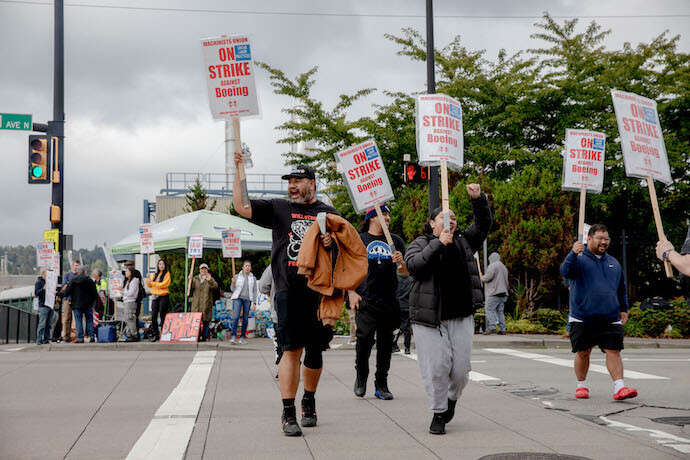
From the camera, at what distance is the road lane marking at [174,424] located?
5395 millimetres

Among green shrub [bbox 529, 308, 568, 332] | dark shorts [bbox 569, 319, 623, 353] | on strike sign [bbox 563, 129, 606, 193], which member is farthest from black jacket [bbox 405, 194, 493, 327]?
green shrub [bbox 529, 308, 568, 332]

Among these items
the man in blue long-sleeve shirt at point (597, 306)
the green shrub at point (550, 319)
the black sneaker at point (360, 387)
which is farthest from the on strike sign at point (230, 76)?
the green shrub at point (550, 319)

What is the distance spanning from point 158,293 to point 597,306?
470 inches

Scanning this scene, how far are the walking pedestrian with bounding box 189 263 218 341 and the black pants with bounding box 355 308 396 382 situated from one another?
9557mm

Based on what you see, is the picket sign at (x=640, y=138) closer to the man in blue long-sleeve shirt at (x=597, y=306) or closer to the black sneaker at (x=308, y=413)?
the man in blue long-sleeve shirt at (x=597, y=306)

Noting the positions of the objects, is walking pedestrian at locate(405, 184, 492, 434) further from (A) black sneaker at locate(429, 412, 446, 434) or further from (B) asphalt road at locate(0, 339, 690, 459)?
(B) asphalt road at locate(0, 339, 690, 459)

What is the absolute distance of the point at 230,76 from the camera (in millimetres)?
6848

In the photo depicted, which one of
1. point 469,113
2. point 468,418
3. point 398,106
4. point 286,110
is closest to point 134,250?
point 286,110

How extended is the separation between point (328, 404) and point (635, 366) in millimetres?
5983

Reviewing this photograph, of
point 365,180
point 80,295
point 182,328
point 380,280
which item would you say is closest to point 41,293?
point 80,295

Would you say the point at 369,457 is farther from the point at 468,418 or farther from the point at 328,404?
the point at 328,404

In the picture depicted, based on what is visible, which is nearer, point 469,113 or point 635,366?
point 635,366

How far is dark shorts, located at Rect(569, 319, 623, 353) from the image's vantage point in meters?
7.92

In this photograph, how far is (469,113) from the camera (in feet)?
76.5
